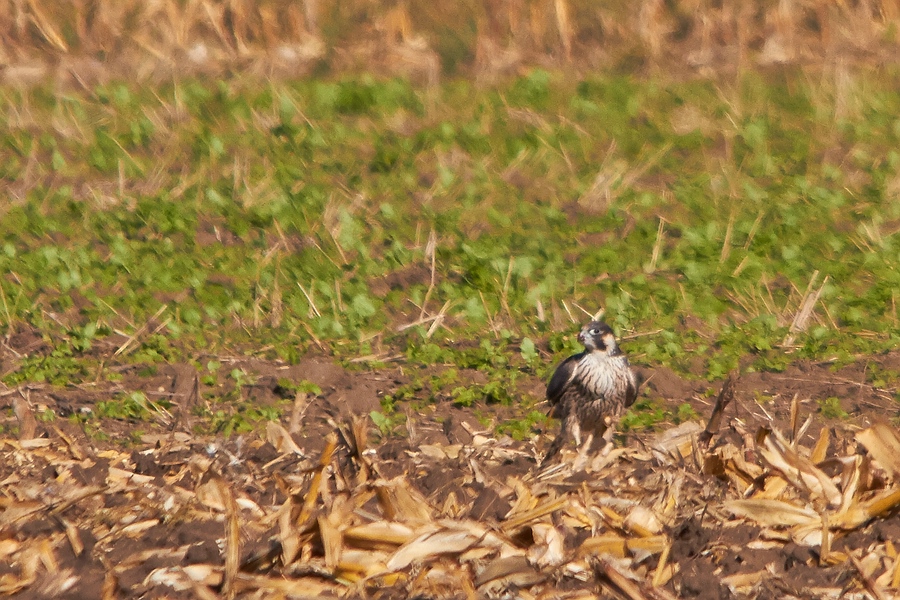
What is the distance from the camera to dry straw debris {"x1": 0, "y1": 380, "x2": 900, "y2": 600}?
507 centimetres

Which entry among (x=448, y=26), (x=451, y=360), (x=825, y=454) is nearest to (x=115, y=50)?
(x=448, y=26)

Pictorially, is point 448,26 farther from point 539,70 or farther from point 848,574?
point 848,574

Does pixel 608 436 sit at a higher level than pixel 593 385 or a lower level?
higher

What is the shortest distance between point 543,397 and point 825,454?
239 centimetres

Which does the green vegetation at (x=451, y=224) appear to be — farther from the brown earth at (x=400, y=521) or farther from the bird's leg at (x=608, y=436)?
the brown earth at (x=400, y=521)

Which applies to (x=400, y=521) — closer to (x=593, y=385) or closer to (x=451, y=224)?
(x=593, y=385)

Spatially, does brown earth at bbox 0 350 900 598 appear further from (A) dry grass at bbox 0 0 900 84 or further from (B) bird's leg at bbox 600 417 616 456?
(A) dry grass at bbox 0 0 900 84

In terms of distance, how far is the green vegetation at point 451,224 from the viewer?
8.86m

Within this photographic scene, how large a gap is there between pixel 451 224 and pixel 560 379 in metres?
3.39

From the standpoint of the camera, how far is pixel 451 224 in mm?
11000

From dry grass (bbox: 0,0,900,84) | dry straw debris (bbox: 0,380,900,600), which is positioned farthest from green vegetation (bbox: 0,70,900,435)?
dry straw debris (bbox: 0,380,900,600)

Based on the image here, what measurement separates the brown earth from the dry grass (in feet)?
28.7

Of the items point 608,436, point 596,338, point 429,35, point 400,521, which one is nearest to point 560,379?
point 596,338

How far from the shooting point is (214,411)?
7.61m
